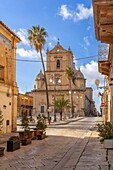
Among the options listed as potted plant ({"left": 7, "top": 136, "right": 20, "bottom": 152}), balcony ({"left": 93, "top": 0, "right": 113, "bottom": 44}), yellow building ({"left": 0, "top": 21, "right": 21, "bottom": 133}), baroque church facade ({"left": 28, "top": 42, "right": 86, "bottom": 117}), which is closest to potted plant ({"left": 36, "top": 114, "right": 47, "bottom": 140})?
yellow building ({"left": 0, "top": 21, "right": 21, "bottom": 133})

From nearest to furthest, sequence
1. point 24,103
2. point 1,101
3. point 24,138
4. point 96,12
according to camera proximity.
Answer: point 96,12 < point 24,138 < point 1,101 < point 24,103

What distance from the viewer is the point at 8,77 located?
23250 millimetres

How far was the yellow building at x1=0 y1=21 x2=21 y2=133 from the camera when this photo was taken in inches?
856

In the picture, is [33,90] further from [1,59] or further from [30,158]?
[30,158]

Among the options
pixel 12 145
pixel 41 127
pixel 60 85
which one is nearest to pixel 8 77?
pixel 41 127

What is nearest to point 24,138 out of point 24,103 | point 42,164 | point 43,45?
point 42,164

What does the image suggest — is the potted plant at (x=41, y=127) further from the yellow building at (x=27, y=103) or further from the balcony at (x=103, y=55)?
the yellow building at (x=27, y=103)

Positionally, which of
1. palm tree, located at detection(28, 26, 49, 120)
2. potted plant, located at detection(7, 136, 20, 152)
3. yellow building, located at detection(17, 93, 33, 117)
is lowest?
potted plant, located at detection(7, 136, 20, 152)

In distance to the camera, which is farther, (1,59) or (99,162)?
(1,59)

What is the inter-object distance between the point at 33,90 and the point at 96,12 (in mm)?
79701

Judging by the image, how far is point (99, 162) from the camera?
9.07 m

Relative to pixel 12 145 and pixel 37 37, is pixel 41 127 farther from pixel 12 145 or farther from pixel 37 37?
pixel 37 37

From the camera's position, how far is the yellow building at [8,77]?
21.7 m

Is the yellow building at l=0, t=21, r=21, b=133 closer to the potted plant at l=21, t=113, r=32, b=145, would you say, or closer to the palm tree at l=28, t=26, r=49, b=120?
the potted plant at l=21, t=113, r=32, b=145
